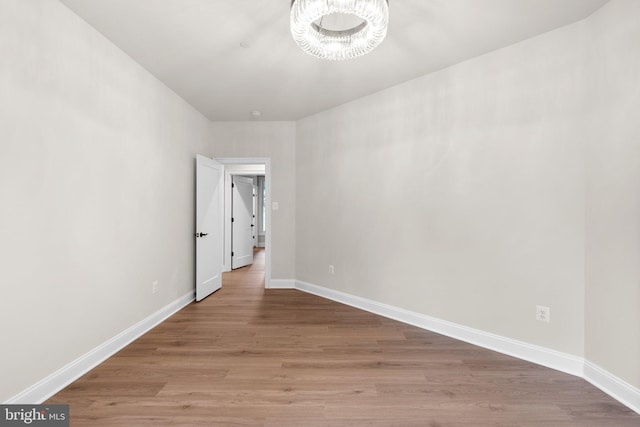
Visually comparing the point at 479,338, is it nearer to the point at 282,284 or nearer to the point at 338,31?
the point at 338,31

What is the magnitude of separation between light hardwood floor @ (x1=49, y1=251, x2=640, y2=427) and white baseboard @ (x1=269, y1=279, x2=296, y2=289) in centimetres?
163

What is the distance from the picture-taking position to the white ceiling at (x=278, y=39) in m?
2.16

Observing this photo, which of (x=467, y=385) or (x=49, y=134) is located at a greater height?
(x=49, y=134)

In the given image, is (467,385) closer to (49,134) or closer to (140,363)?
(140,363)

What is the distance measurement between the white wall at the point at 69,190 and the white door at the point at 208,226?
0.75m

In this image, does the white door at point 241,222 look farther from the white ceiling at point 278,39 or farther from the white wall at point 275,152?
the white ceiling at point 278,39

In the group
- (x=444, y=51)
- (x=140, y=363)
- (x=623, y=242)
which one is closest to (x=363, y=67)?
(x=444, y=51)

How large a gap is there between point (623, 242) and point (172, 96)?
443cm

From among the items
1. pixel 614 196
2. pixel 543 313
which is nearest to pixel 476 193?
pixel 614 196

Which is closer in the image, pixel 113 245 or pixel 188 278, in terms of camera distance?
pixel 113 245

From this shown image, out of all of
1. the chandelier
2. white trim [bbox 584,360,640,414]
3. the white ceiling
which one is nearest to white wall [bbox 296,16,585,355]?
white trim [bbox 584,360,640,414]

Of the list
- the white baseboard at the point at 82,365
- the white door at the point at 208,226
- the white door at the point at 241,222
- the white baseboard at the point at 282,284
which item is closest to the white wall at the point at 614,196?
the white baseboard at the point at 282,284

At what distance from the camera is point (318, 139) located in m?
4.48

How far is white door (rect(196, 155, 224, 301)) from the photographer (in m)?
4.17
